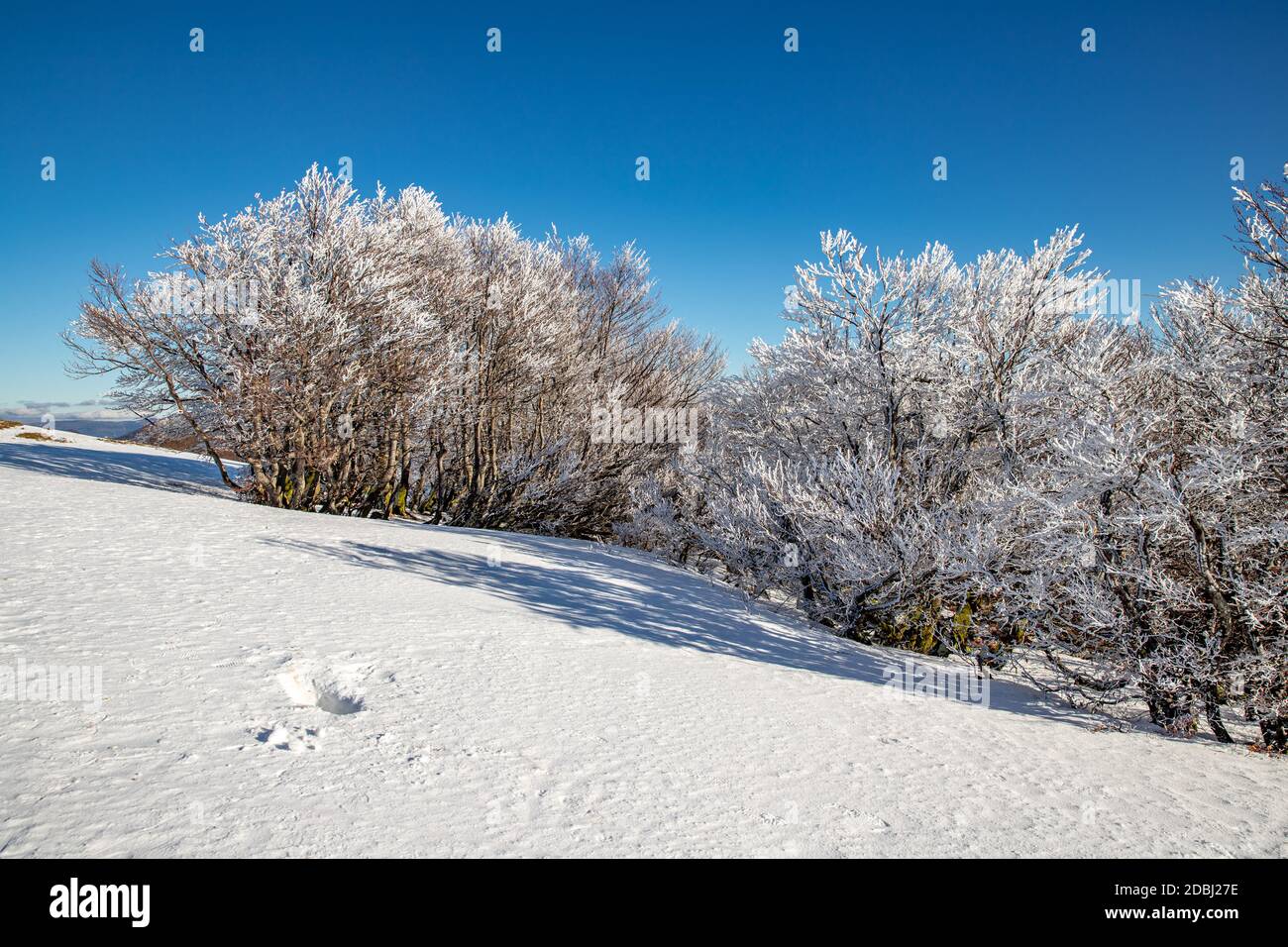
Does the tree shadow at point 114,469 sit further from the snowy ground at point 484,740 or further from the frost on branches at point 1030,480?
the frost on branches at point 1030,480

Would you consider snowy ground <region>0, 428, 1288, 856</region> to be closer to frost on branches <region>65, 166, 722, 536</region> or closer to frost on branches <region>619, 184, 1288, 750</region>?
frost on branches <region>619, 184, 1288, 750</region>

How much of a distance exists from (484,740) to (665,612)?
13.0 ft

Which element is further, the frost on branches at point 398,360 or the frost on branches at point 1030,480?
the frost on branches at point 398,360

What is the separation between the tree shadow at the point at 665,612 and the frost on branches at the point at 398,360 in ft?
16.2

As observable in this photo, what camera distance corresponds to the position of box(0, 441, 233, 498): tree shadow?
11.8m

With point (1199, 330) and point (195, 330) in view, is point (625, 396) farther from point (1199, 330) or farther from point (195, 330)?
point (1199, 330)

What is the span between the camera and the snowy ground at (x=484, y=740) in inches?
105

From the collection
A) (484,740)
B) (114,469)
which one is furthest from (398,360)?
(484,740)

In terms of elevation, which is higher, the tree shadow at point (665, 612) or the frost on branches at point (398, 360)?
the frost on branches at point (398, 360)

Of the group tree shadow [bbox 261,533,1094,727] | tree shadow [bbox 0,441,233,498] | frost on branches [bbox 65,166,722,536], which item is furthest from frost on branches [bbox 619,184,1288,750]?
tree shadow [bbox 0,441,233,498]

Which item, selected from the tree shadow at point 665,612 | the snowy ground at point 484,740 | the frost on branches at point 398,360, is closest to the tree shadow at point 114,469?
the frost on branches at point 398,360

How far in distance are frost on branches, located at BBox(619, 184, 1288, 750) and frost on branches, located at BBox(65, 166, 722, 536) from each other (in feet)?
15.0

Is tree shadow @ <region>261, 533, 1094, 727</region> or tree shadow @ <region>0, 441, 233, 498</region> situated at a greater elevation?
tree shadow @ <region>0, 441, 233, 498</region>
